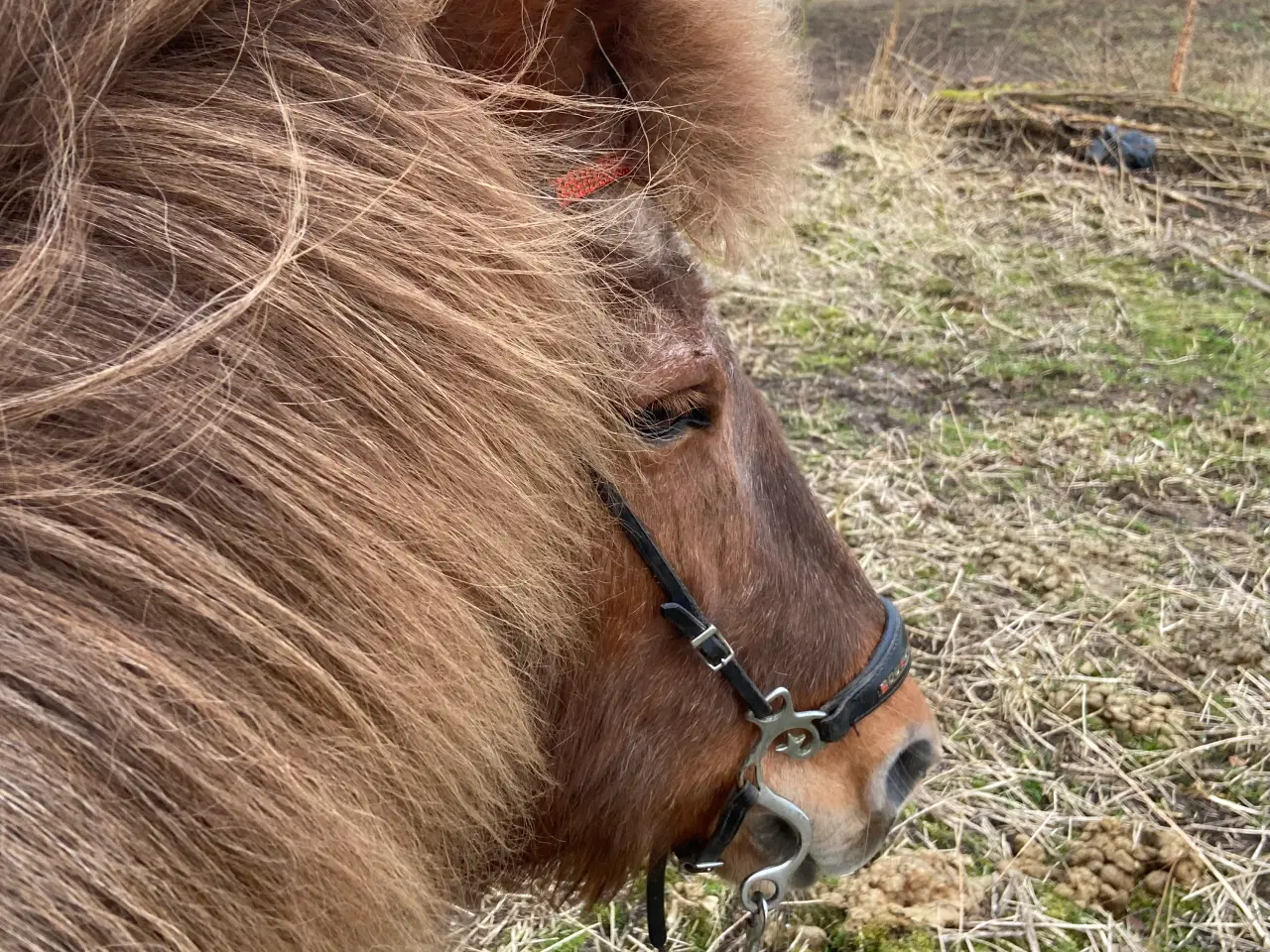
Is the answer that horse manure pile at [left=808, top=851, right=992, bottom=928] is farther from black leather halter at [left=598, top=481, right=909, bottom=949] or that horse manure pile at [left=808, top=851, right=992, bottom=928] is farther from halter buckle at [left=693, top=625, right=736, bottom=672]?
halter buckle at [left=693, top=625, right=736, bottom=672]

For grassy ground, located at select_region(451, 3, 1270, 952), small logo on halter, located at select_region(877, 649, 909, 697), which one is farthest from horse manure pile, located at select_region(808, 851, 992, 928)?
small logo on halter, located at select_region(877, 649, 909, 697)

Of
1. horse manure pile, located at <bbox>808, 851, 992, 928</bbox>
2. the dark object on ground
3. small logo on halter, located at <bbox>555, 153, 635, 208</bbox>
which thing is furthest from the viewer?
the dark object on ground

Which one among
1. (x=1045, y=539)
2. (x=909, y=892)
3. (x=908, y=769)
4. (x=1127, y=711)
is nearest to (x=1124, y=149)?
(x=1045, y=539)

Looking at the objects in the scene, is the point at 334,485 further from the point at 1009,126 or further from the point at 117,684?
the point at 1009,126

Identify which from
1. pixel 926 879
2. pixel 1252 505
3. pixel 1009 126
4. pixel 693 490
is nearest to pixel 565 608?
pixel 693 490

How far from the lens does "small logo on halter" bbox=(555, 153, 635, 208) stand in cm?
94

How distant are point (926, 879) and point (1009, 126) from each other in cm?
615

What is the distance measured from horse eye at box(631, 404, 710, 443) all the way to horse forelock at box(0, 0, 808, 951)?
0.25 ft

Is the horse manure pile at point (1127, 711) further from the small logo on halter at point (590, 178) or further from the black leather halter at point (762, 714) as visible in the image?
the small logo on halter at point (590, 178)

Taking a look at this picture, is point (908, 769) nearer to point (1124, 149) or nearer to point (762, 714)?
point (762, 714)

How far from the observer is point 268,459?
694 mm

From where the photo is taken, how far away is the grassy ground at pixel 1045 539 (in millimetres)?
1860

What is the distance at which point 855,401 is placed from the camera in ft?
12.3

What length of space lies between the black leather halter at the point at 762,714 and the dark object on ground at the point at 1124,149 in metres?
5.83
